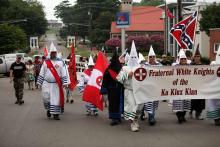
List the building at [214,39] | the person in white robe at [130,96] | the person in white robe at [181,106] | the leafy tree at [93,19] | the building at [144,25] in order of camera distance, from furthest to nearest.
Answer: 1. the leafy tree at [93,19]
2. the building at [144,25]
3. the building at [214,39]
4. the person in white robe at [181,106]
5. the person in white robe at [130,96]

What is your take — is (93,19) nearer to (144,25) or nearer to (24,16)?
(24,16)

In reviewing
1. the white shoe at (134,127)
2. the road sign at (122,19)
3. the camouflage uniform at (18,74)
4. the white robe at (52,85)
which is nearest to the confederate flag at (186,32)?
the road sign at (122,19)

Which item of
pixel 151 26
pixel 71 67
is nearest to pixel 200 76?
pixel 71 67

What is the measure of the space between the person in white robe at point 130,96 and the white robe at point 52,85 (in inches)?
93.6

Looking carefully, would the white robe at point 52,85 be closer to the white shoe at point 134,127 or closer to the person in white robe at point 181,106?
the white shoe at point 134,127

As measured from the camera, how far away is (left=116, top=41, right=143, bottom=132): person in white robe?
11.3 m

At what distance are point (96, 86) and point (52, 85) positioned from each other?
4.13 ft

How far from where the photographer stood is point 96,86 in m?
14.0

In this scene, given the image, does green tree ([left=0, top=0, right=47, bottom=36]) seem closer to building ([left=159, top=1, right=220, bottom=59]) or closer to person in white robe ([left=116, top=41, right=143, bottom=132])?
building ([left=159, top=1, right=220, bottom=59])

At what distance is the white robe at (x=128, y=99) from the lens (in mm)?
11367

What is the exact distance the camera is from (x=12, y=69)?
1741 cm

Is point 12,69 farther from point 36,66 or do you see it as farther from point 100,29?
point 100,29

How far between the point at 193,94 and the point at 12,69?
762cm

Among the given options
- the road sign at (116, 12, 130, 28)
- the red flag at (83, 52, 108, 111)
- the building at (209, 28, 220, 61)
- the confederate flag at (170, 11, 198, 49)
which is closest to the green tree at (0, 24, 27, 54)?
the building at (209, 28, 220, 61)
